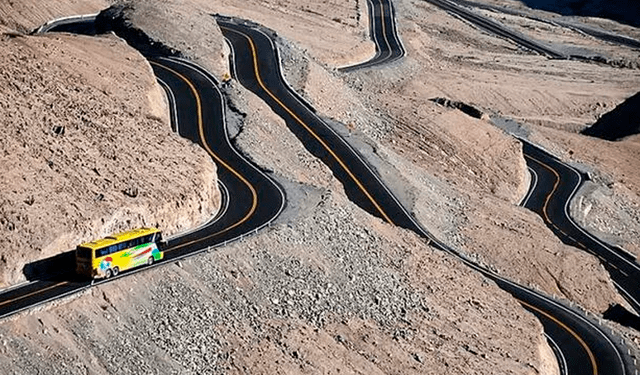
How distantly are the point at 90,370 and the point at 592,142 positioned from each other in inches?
2320

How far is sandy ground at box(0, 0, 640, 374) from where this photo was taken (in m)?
35.8

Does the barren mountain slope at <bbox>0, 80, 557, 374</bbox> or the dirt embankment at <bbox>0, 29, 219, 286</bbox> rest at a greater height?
the dirt embankment at <bbox>0, 29, 219, 286</bbox>

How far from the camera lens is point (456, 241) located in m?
55.9

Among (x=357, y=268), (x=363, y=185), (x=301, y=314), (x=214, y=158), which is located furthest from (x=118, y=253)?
(x=363, y=185)

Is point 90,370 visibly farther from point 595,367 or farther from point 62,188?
point 595,367

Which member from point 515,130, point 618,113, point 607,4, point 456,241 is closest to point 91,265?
point 456,241

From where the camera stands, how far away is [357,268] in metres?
43.8

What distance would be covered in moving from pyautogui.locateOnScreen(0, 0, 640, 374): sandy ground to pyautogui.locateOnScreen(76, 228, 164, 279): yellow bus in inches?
29.3

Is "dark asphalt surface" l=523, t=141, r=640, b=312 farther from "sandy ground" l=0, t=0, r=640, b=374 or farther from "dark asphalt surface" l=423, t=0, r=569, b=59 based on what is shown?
"dark asphalt surface" l=423, t=0, r=569, b=59

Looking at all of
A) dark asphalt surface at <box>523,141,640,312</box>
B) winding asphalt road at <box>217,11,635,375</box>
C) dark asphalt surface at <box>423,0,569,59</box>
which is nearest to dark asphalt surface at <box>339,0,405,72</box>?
dark asphalt surface at <box>423,0,569,59</box>

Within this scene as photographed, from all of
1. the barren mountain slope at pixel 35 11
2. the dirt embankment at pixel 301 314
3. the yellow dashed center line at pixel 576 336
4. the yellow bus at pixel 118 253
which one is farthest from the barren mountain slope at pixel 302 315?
the barren mountain slope at pixel 35 11

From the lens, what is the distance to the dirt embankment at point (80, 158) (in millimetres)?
37562

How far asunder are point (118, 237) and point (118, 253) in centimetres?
90

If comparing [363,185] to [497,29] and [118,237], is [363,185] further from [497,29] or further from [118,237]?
[497,29]
